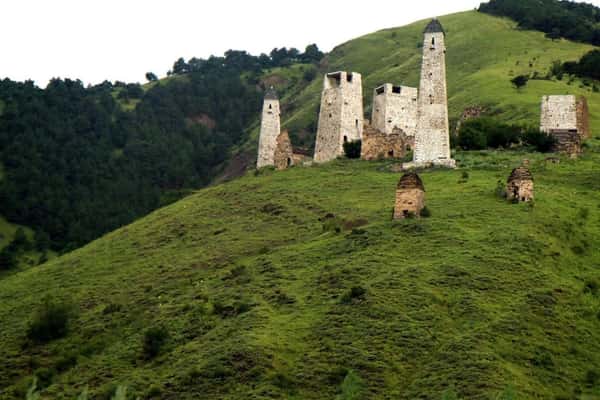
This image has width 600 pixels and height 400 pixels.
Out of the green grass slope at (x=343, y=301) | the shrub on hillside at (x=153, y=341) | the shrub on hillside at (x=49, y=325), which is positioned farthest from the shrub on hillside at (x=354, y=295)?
the shrub on hillside at (x=49, y=325)

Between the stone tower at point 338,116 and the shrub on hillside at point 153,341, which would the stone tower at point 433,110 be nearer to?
the stone tower at point 338,116

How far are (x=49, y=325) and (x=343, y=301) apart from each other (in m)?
17.8

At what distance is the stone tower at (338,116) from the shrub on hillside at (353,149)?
33.9 inches

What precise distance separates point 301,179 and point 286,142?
8.69 meters

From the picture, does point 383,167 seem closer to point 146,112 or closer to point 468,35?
point 468,35

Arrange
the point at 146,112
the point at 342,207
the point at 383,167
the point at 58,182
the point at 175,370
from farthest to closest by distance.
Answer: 1. the point at 146,112
2. the point at 58,182
3. the point at 383,167
4. the point at 342,207
5. the point at 175,370

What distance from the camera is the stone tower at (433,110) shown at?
74625 mm

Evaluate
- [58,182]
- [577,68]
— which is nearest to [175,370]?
[577,68]

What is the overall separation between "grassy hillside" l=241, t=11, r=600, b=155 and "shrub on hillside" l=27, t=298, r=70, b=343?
143 feet

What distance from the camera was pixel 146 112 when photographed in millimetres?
185875

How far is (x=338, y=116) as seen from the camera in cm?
8650

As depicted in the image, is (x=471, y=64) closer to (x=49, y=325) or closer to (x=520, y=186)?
(x=520, y=186)

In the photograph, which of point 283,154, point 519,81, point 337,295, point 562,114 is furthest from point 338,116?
point 337,295

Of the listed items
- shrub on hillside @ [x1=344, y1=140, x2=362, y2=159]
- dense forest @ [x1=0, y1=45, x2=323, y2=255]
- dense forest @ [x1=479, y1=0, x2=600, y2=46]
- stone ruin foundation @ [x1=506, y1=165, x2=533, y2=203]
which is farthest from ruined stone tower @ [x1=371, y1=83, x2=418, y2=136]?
dense forest @ [x1=479, y1=0, x2=600, y2=46]
